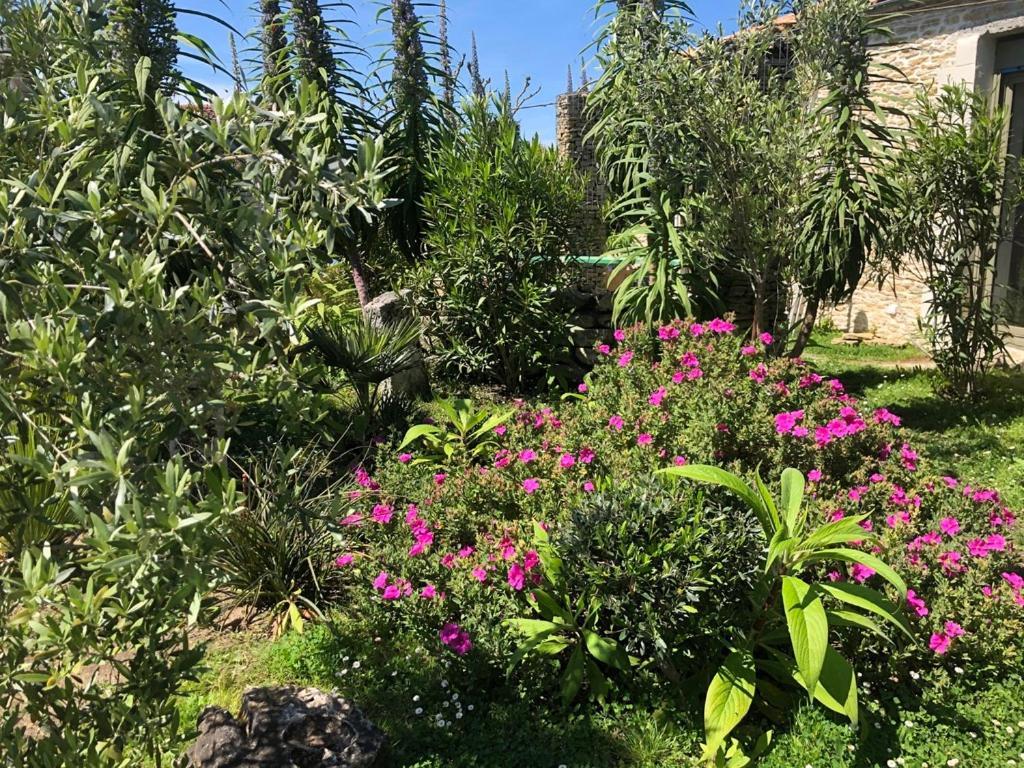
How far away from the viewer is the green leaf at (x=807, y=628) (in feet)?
7.32

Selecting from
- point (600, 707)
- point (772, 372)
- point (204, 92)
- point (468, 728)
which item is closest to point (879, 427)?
point (772, 372)

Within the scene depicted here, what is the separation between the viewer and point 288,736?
2416 millimetres

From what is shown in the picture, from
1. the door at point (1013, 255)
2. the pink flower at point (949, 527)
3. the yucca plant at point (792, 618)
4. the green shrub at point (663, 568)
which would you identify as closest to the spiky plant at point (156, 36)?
the green shrub at point (663, 568)

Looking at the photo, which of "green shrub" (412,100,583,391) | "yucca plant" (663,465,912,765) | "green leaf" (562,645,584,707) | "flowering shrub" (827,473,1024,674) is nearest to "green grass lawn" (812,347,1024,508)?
"flowering shrub" (827,473,1024,674)

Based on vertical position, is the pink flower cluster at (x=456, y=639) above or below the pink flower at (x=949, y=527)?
below

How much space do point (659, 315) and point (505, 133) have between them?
207 centimetres

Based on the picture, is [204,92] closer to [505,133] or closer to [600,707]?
[505,133]

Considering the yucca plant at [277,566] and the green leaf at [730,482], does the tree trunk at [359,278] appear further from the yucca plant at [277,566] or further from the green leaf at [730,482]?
the green leaf at [730,482]

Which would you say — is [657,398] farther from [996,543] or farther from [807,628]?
[807,628]

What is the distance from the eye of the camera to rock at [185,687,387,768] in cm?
231

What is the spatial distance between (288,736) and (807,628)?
1.70 meters

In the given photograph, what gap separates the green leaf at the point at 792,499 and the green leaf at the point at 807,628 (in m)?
0.29

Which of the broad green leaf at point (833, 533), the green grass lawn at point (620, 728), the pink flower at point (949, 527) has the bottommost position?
the green grass lawn at point (620, 728)

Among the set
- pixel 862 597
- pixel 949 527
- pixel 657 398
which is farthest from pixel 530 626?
pixel 949 527
